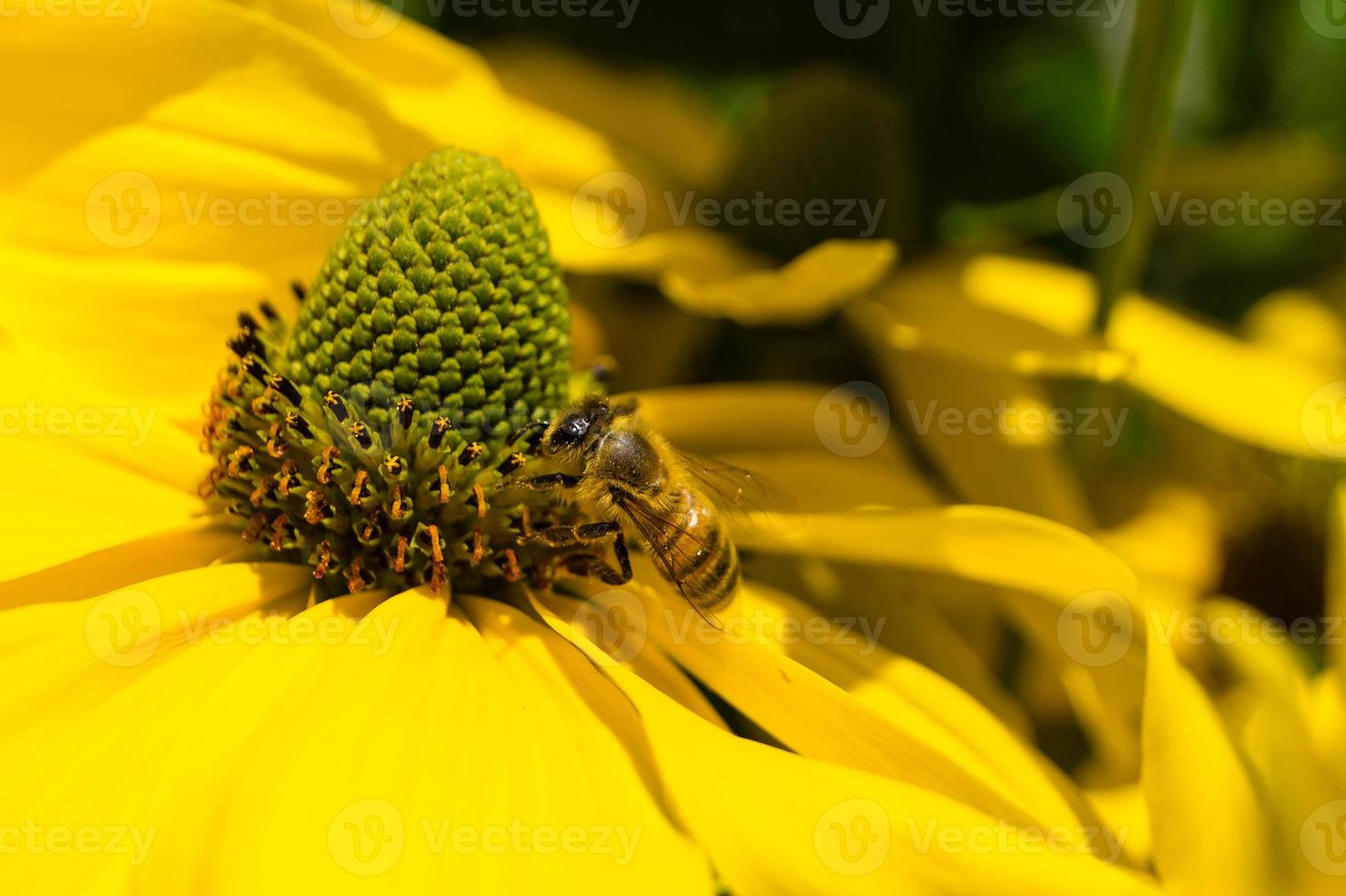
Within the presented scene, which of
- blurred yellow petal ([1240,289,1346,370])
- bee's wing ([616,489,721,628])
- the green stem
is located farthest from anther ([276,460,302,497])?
blurred yellow petal ([1240,289,1346,370])

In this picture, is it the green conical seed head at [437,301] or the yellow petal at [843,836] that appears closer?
the yellow petal at [843,836]

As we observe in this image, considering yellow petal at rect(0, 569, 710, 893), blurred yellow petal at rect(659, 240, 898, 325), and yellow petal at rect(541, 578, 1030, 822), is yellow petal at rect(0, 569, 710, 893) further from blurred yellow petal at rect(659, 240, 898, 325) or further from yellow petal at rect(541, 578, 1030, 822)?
blurred yellow petal at rect(659, 240, 898, 325)

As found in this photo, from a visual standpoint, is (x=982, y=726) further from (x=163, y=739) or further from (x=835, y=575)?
(x=163, y=739)

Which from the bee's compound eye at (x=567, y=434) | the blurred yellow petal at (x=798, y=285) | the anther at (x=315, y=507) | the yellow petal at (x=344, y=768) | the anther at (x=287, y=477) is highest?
the blurred yellow petal at (x=798, y=285)

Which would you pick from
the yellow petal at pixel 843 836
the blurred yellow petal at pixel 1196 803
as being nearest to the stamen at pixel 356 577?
the yellow petal at pixel 843 836

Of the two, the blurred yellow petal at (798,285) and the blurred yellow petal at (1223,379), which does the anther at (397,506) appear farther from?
the blurred yellow petal at (1223,379)

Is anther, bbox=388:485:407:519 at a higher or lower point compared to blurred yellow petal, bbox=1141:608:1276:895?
higher

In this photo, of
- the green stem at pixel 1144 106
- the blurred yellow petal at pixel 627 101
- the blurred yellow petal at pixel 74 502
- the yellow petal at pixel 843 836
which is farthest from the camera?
the blurred yellow petal at pixel 627 101
